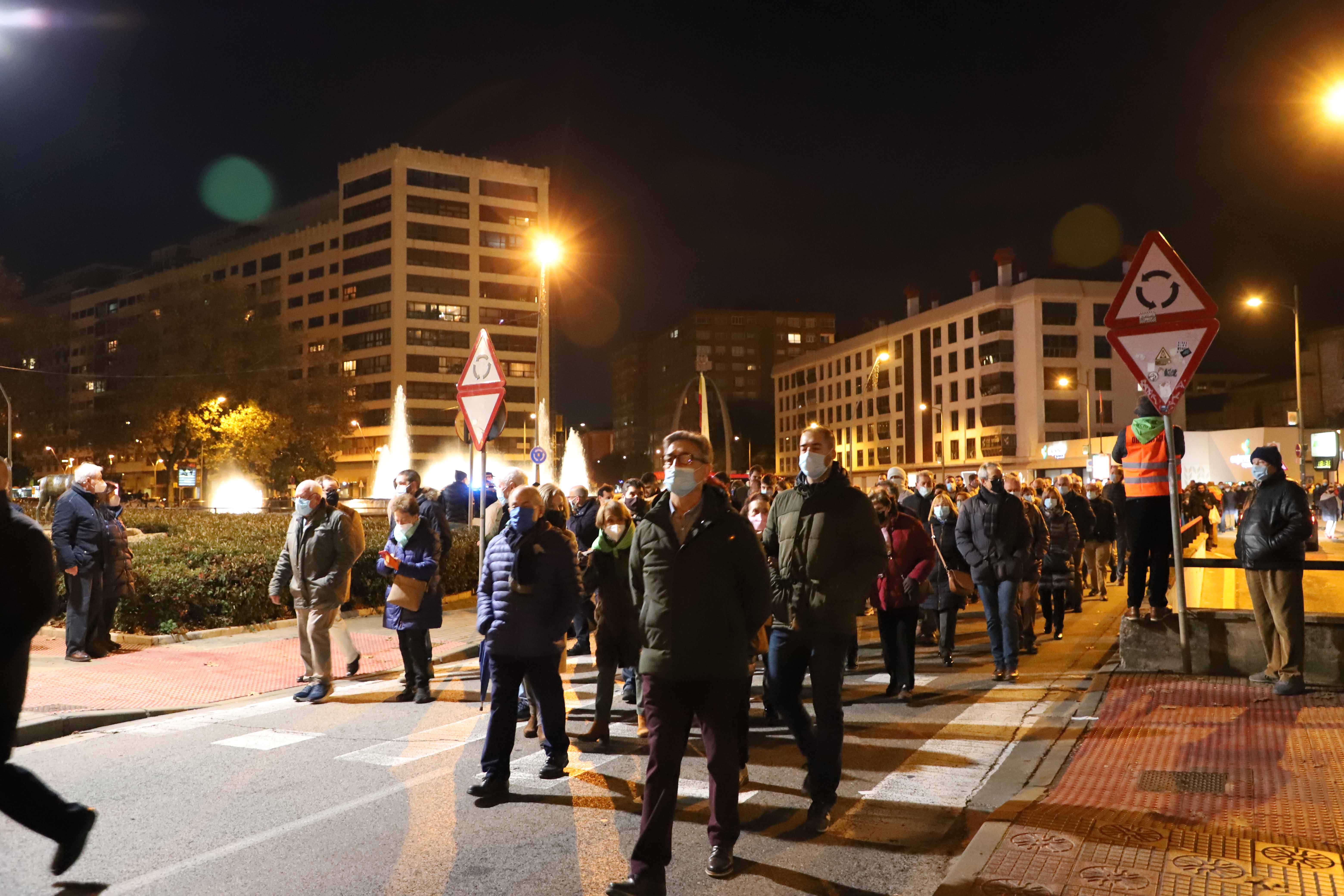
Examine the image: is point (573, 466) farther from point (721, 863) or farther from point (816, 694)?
point (721, 863)

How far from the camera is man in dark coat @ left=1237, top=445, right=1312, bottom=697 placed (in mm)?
7859

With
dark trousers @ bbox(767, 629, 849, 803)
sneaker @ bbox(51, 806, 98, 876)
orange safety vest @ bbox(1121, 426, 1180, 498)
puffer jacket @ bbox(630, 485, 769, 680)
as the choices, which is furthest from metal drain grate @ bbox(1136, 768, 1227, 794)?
sneaker @ bbox(51, 806, 98, 876)

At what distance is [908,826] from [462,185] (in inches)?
3482

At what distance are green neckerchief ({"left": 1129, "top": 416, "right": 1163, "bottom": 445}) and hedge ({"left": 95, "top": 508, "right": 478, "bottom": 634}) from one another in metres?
7.66

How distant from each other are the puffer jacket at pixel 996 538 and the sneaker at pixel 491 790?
5300 mm

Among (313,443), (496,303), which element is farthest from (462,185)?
(313,443)

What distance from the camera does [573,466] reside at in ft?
307

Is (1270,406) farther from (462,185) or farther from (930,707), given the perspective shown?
(930,707)

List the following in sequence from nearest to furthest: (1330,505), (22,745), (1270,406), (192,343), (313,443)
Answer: (22,745) → (1330,505) → (192,343) → (313,443) → (1270,406)

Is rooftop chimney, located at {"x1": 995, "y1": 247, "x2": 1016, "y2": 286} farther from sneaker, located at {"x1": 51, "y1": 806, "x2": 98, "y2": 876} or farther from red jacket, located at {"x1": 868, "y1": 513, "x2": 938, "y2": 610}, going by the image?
sneaker, located at {"x1": 51, "y1": 806, "x2": 98, "y2": 876}

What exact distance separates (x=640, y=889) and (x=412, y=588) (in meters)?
5.30

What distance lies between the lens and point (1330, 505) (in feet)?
93.9

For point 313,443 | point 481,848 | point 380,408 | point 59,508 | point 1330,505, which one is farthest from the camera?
point 380,408

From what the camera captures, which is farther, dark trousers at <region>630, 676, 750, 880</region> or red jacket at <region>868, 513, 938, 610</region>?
red jacket at <region>868, 513, 938, 610</region>
